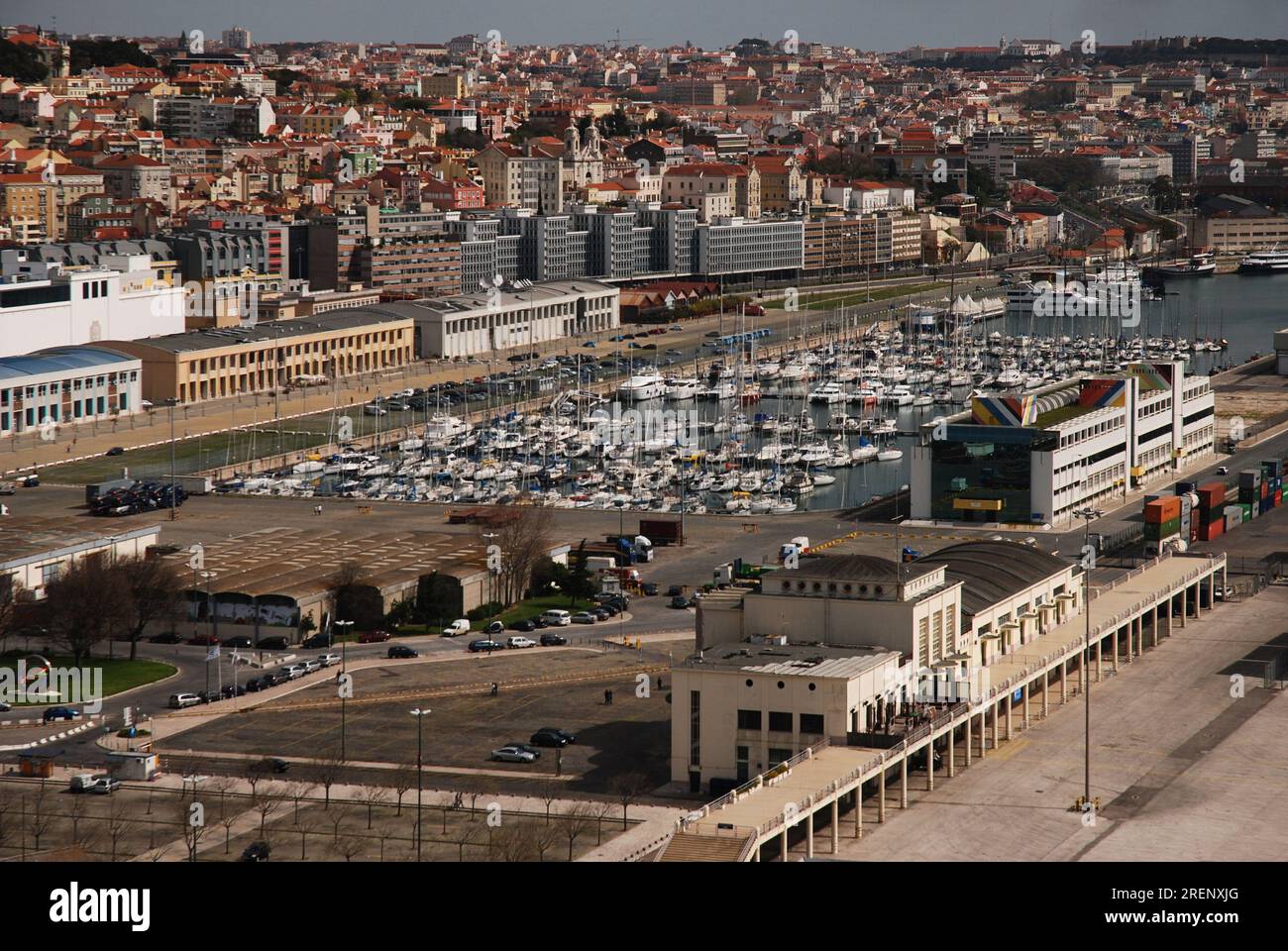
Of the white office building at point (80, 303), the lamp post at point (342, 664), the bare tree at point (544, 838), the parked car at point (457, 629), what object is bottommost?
the parked car at point (457, 629)

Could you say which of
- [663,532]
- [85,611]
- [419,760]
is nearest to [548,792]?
[419,760]

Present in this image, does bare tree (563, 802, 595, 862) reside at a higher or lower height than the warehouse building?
lower

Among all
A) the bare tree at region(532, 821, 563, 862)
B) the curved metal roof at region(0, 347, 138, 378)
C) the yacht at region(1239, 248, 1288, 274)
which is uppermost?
the curved metal roof at region(0, 347, 138, 378)

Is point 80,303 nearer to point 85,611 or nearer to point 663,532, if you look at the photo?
point 663,532

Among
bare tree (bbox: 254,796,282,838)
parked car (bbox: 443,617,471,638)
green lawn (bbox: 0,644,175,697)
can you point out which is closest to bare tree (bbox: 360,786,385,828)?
bare tree (bbox: 254,796,282,838)

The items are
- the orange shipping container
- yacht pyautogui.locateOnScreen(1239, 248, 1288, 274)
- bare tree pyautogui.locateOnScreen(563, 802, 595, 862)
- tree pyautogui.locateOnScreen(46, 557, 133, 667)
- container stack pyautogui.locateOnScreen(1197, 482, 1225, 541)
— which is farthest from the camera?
yacht pyautogui.locateOnScreen(1239, 248, 1288, 274)

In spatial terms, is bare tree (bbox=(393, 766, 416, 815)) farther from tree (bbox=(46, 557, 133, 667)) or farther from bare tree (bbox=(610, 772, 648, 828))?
tree (bbox=(46, 557, 133, 667))

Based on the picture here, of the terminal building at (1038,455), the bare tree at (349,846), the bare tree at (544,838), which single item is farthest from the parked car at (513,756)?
the terminal building at (1038,455)

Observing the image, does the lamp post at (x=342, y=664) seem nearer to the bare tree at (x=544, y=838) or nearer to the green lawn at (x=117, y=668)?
the green lawn at (x=117, y=668)
